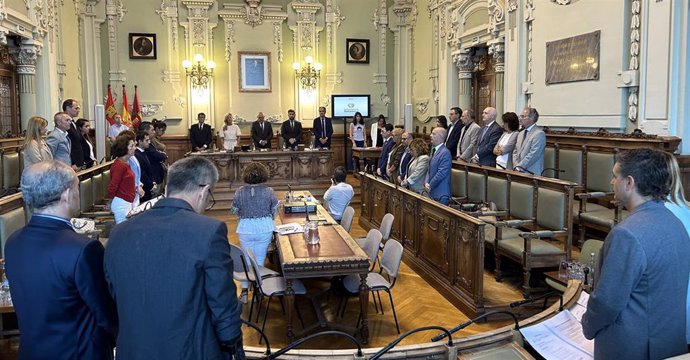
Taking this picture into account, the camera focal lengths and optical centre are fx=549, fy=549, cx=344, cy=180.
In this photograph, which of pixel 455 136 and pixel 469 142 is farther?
pixel 455 136

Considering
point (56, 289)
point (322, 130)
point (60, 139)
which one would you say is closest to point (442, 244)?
point (56, 289)

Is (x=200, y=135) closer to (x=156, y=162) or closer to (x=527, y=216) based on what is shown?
(x=156, y=162)

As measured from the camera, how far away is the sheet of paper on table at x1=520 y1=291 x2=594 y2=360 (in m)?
2.00

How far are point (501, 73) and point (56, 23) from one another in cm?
817

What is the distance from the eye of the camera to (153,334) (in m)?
1.67

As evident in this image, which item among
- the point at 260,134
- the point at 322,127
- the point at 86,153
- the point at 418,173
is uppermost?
the point at 322,127

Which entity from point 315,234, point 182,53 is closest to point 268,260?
point 315,234

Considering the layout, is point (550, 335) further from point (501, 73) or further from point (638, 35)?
point (501, 73)

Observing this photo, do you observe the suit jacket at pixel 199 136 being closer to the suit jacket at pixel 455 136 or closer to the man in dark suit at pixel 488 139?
the suit jacket at pixel 455 136

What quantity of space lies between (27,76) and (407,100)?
8220 mm

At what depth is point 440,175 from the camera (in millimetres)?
5961

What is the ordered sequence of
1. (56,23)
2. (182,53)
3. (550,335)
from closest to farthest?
(550,335)
(56,23)
(182,53)

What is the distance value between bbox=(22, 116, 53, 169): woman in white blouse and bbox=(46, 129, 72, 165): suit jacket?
46 cm

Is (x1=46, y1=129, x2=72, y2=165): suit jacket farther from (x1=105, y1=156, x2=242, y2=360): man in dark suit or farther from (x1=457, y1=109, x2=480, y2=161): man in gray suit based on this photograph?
(x1=457, y1=109, x2=480, y2=161): man in gray suit
